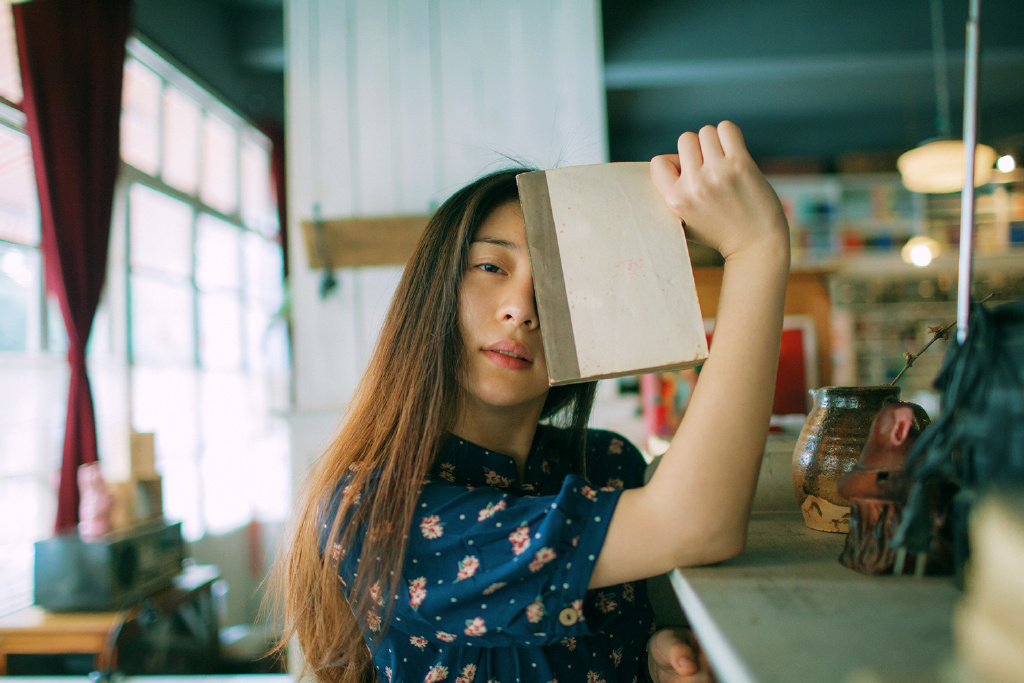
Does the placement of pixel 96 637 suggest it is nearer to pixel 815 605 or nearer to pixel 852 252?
pixel 815 605

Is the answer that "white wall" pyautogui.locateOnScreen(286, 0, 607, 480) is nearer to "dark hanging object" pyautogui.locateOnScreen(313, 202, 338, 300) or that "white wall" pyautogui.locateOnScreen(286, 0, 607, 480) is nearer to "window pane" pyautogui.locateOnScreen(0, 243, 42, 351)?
"dark hanging object" pyautogui.locateOnScreen(313, 202, 338, 300)

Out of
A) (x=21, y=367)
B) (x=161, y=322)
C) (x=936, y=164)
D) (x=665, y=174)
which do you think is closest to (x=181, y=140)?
(x=161, y=322)

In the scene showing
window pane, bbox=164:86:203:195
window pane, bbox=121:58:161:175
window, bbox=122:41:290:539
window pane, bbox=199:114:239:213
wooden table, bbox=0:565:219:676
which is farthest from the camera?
window pane, bbox=199:114:239:213

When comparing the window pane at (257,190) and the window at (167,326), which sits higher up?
the window pane at (257,190)

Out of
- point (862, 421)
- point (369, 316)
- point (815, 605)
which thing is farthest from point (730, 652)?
point (369, 316)

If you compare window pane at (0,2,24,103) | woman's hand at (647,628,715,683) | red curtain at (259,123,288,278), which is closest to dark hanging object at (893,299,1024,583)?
woman's hand at (647,628,715,683)

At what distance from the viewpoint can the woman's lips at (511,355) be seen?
747 mm

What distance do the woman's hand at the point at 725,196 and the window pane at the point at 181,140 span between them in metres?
3.68

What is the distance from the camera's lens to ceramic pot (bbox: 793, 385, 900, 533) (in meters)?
0.57

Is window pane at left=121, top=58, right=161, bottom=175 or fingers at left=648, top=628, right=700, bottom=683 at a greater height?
window pane at left=121, top=58, right=161, bottom=175

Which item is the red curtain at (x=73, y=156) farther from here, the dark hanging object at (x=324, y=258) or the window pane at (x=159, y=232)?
the dark hanging object at (x=324, y=258)

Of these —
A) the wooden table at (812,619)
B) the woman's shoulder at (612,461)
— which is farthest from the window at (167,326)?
the wooden table at (812,619)

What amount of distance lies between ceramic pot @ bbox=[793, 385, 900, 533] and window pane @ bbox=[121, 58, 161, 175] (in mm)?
3496

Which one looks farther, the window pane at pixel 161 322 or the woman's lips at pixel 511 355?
the window pane at pixel 161 322
